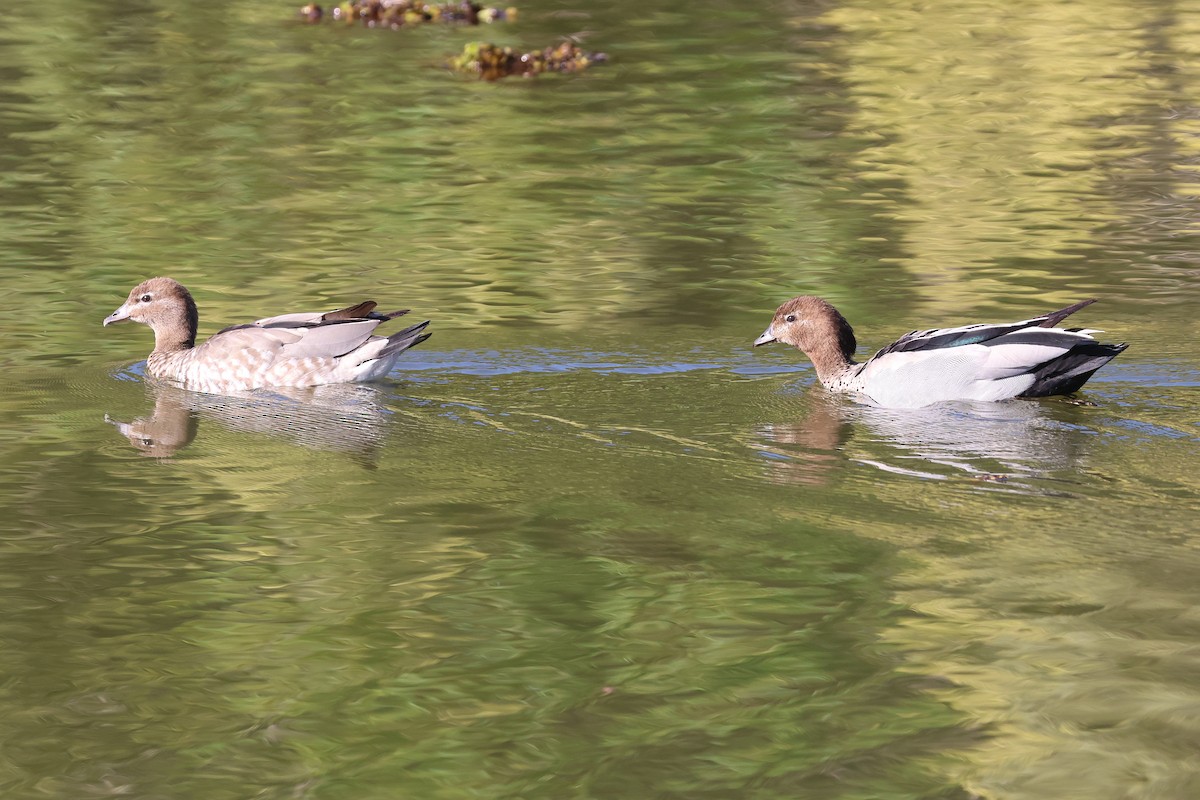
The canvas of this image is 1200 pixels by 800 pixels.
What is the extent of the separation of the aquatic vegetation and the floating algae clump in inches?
175

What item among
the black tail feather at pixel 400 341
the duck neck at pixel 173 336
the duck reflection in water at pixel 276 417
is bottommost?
the duck reflection in water at pixel 276 417

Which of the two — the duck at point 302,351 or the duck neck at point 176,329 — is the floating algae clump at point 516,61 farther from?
the duck at point 302,351

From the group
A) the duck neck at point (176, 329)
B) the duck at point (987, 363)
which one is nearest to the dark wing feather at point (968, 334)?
the duck at point (987, 363)

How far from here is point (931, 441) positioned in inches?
403

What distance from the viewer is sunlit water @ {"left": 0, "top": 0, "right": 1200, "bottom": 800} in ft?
21.5

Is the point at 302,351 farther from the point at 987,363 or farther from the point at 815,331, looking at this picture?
the point at 987,363

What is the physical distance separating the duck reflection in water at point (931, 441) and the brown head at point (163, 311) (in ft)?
15.2

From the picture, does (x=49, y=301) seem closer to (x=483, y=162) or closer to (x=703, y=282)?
(x=703, y=282)

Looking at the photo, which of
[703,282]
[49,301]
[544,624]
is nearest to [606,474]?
[544,624]

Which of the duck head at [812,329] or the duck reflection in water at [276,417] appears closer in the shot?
the duck reflection in water at [276,417]

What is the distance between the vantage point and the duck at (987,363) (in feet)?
35.5

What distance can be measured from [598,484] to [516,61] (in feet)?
60.2

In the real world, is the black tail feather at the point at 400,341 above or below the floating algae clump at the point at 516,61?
below

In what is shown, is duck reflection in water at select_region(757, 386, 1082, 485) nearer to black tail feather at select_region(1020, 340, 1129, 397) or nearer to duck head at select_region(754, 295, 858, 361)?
black tail feather at select_region(1020, 340, 1129, 397)
